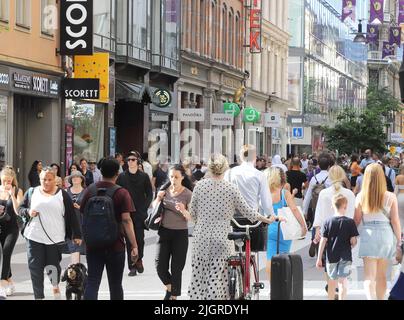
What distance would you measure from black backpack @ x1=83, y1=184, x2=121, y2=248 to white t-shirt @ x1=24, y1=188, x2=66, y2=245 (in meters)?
1.66

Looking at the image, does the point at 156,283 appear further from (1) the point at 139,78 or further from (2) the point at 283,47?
(2) the point at 283,47

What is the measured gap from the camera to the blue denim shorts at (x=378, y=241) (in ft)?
38.1

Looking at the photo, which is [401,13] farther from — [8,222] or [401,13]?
[8,222]

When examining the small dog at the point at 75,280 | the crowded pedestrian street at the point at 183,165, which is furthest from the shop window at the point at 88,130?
the small dog at the point at 75,280

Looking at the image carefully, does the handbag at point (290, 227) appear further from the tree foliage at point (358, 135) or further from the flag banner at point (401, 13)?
the flag banner at point (401, 13)

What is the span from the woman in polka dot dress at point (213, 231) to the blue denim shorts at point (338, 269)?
1336 mm

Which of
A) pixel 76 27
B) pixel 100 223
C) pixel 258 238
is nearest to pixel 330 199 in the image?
pixel 258 238

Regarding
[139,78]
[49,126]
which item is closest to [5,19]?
[49,126]

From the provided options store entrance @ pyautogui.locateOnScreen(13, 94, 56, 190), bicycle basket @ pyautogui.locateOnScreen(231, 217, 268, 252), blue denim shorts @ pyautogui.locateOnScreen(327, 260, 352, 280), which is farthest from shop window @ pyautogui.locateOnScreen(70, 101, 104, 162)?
blue denim shorts @ pyautogui.locateOnScreen(327, 260, 352, 280)

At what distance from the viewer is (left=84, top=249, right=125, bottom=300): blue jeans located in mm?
10539

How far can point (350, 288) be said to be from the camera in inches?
579
